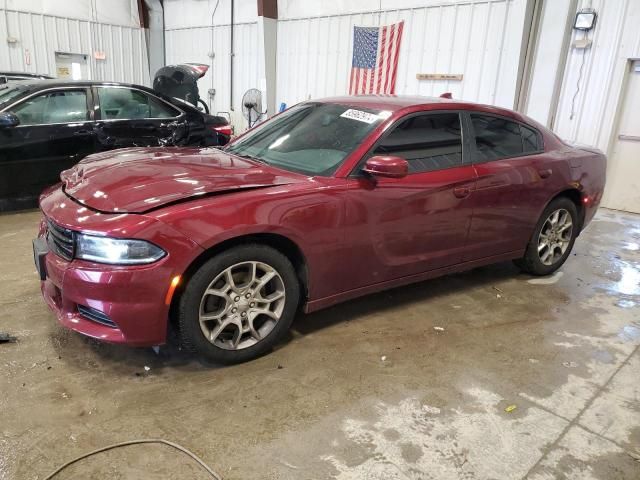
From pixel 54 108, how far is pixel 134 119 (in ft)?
2.69

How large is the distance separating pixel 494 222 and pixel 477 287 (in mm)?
686

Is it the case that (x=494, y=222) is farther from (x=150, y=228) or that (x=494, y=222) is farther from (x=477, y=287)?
(x=150, y=228)

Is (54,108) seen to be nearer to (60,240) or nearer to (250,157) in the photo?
(250,157)

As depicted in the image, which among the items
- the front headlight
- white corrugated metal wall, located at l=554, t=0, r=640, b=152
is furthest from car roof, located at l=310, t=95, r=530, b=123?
white corrugated metal wall, located at l=554, t=0, r=640, b=152

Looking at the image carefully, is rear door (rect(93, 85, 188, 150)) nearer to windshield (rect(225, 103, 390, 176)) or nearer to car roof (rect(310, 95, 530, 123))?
windshield (rect(225, 103, 390, 176))

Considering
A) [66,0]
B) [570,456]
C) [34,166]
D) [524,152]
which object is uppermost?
[66,0]

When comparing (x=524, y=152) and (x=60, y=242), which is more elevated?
(x=524, y=152)

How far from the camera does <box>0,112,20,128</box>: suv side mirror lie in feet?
16.1

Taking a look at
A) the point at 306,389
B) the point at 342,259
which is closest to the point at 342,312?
the point at 342,259

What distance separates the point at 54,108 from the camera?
542 centimetres

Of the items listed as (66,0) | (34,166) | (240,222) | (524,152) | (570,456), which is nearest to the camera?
(570,456)

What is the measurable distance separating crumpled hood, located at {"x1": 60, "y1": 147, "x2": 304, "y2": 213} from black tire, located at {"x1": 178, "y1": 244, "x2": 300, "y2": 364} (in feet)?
1.13

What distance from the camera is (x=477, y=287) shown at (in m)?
4.10

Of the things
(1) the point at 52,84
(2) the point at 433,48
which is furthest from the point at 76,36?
(2) the point at 433,48
